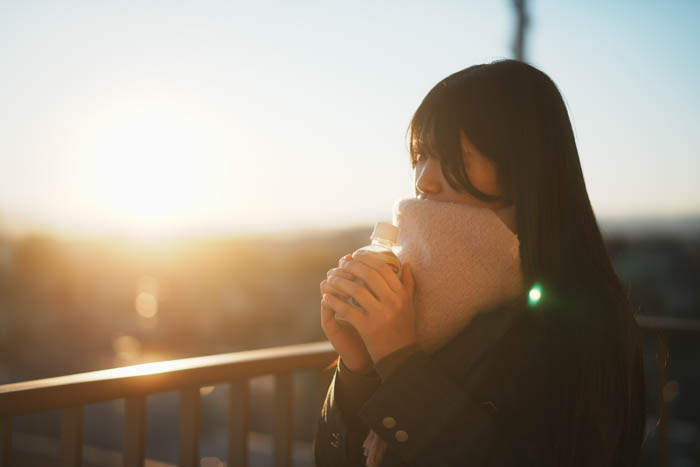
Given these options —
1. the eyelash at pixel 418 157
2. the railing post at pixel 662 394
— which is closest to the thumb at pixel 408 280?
the eyelash at pixel 418 157

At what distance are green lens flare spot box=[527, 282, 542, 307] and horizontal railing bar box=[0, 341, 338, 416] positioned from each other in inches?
29.8

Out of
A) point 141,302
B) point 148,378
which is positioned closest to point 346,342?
point 148,378

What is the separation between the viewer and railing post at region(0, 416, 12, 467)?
35.8 inches

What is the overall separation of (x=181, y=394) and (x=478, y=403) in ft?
2.49

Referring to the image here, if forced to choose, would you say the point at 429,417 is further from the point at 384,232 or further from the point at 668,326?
the point at 668,326

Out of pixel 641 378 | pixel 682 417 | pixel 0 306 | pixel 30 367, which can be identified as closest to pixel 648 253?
pixel 682 417

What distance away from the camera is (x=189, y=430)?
1.24 metres

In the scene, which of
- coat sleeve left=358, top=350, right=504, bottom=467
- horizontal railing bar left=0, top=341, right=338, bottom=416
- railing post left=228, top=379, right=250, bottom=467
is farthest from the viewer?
railing post left=228, top=379, right=250, bottom=467

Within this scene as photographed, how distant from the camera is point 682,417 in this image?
74.2ft

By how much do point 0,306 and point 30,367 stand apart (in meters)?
10.6

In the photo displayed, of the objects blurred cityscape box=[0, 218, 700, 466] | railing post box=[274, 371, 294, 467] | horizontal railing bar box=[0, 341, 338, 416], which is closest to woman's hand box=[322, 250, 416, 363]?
horizontal railing bar box=[0, 341, 338, 416]

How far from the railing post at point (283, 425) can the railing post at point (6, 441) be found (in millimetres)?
652

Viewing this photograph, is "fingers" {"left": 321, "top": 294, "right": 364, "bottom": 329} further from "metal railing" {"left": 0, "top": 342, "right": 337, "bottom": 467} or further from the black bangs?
"metal railing" {"left": 0, "top": 342, "right": 337, "bottom": 467}

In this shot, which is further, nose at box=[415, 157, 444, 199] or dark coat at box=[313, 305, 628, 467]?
nose at box=[415, 157, 444, 199]
